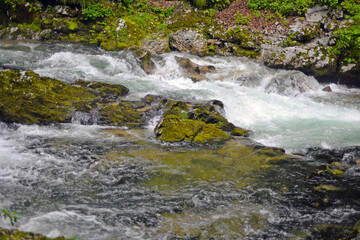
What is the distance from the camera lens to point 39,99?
27.6 feet

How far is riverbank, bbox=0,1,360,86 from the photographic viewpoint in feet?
45.4

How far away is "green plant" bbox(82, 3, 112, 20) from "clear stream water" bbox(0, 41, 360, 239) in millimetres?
7458

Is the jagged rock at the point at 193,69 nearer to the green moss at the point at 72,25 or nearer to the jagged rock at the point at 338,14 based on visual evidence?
the green moss at the point at 72,25

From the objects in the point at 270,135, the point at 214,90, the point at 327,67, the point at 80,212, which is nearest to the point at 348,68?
the point at 327,67

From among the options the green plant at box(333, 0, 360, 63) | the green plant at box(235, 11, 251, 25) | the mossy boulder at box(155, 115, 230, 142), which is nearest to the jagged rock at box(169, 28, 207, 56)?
the green plant at box(235, 11, 251, 25)

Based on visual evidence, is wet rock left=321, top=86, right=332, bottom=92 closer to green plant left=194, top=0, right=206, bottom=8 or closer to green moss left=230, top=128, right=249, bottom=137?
green moss left=230, top=128, right=249, bottom=137

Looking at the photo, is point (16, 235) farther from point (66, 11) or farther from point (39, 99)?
point (66, 11)

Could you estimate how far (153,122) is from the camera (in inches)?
346

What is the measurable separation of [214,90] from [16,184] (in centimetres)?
819

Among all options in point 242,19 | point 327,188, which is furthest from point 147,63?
point 327,188

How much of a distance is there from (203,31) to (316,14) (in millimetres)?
5418

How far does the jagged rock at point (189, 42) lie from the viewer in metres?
15.0

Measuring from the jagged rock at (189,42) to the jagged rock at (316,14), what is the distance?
5.14 m

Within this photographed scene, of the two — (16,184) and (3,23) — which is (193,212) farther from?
(3,23)
